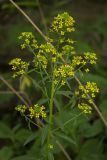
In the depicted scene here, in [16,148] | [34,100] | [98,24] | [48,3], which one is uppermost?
[48,3]

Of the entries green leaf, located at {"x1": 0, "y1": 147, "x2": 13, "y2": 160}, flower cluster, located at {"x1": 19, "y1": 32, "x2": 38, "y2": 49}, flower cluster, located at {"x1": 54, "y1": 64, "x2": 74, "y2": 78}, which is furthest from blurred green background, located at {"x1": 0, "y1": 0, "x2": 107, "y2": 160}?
flower cluster, located at {"x1": 54, "y1": 64, "x2": 74, "y2": 78}

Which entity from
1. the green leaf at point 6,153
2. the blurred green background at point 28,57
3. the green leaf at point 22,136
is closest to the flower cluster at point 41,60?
the blurred green background at point 28,57

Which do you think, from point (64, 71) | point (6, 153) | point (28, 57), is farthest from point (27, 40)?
Answer: point (28, 57)

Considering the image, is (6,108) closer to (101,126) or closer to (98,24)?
(98,24)

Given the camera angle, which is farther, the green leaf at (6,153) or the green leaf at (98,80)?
the green leaf at (98,80)

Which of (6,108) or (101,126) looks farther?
(6,108)

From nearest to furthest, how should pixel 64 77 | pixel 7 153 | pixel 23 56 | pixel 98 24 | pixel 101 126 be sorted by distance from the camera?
pixel 64 77 → pixel 7 153 → pixel 101 126 → pixel 98 24 → pixel 23 56

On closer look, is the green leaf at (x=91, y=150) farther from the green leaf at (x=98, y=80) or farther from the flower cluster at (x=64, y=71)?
the flower cluster at (x=64, y=71)

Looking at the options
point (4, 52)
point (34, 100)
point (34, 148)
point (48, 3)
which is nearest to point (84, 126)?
point (34, 148)
